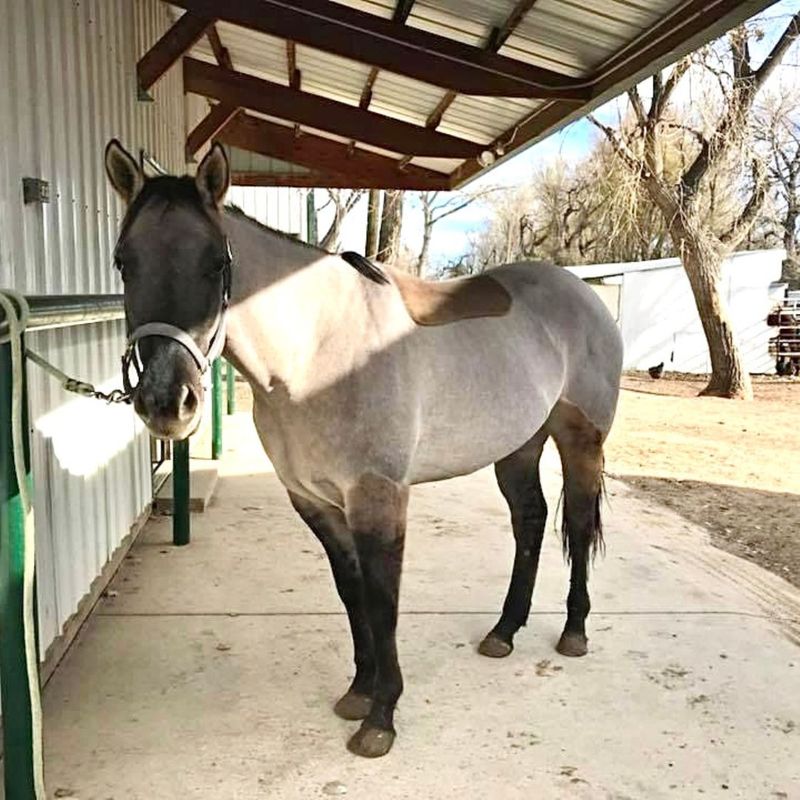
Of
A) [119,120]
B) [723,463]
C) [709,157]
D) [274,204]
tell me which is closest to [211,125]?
[119,120]

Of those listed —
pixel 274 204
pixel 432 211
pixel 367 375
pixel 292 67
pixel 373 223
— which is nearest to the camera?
pixel 367 375

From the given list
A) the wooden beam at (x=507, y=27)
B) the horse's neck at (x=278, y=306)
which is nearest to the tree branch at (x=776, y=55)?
the wooden beam at (x=507, y=27)

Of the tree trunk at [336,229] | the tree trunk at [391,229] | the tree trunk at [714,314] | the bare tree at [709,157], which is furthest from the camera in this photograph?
the tree trunk at [336,229]

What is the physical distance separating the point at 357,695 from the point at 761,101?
11247mm

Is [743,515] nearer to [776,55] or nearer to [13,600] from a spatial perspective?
[13,600]

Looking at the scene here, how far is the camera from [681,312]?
54.3ft

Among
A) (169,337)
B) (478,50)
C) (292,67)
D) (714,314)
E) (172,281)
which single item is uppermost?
(292,67)

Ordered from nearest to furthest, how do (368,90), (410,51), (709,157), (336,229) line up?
(410,51) < (368,90) < (709,157) < (336,229)

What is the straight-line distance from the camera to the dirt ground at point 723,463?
4.55m

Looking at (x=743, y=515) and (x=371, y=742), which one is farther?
(x=743, y=515)

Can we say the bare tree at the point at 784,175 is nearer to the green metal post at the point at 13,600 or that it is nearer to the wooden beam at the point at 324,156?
the wooden beam at the point at 324,156

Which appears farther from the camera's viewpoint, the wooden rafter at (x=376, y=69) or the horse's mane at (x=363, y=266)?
the wooden rafter at (x=376, y=69)

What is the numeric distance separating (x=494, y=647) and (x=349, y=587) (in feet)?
2.07

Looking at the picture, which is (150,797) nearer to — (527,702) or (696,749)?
(527,702)
